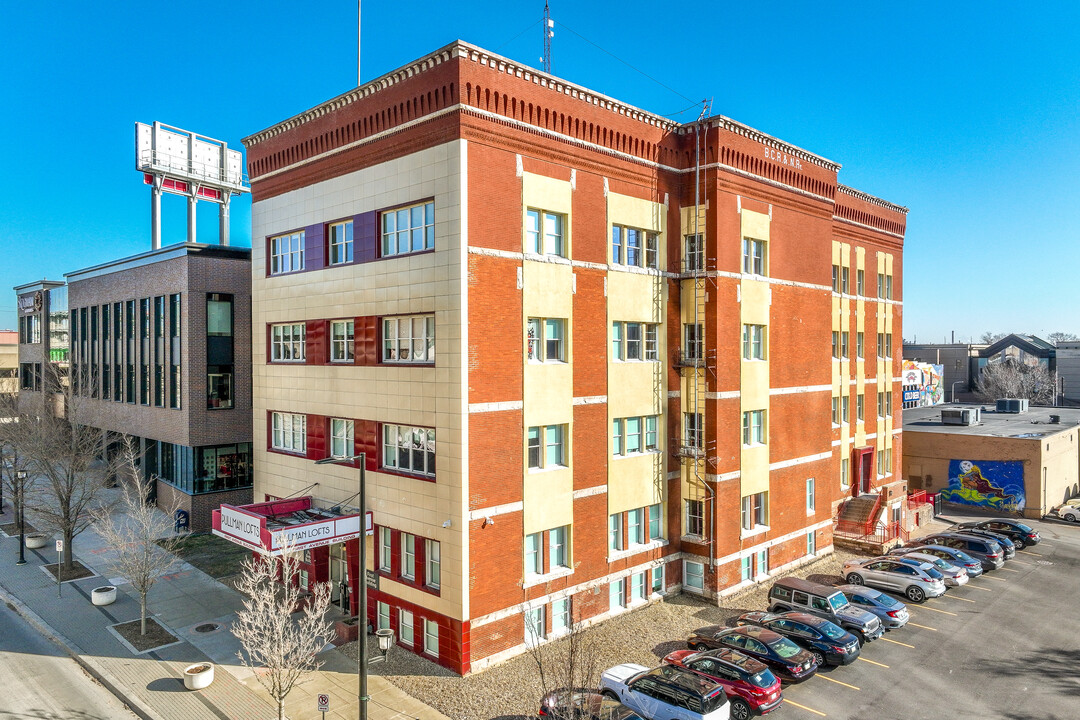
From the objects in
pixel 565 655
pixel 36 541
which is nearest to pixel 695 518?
pixel 565 655

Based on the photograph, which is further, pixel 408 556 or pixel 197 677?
pixel 408 556

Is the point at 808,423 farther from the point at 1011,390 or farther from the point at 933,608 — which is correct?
the point at 1011,390

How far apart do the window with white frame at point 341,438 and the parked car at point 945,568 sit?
87.2 feet

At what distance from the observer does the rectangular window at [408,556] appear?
23688 mm

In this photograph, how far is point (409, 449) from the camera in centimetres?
2384

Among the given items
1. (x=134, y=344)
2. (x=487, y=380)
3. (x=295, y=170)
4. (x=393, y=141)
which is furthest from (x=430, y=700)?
(x=134, y=344)

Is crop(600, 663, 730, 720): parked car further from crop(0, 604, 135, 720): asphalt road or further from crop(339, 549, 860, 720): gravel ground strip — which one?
crop(0, 604, 135, 720): asphalt road

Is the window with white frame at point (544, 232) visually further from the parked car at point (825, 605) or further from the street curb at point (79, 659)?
the street curb at point (79, 659)

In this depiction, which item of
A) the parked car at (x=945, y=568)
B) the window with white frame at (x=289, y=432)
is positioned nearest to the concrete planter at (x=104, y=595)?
the window with white frame at (x=289, y=432)

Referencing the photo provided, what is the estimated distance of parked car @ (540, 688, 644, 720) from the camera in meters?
16.4

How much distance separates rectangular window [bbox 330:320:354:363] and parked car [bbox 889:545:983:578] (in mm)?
30237

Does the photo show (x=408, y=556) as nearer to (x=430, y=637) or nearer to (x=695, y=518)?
(x=430, y=637)

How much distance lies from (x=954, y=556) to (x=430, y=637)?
28.1 metres

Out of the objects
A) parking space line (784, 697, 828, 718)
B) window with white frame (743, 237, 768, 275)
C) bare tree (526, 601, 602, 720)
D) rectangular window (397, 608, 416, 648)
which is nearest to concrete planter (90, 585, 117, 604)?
rectangular window (397, 608, 416, 648)
